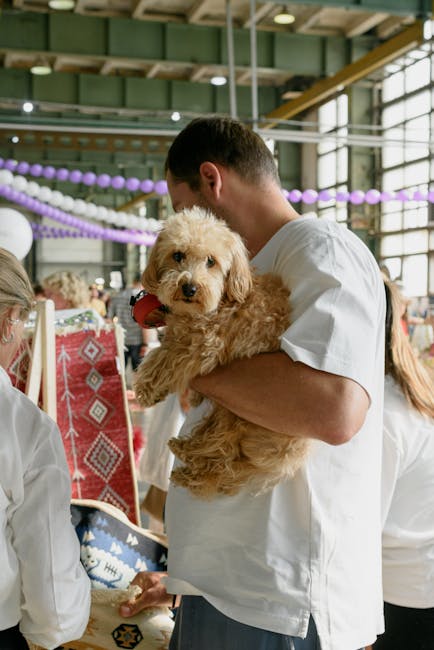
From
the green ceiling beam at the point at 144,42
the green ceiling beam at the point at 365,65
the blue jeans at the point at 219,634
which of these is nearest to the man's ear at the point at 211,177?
the blue jeans at the point at 219,634

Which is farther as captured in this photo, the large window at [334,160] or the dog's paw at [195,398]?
the large window at [334,160]

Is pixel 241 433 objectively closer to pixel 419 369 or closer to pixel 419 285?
pixel 419 369

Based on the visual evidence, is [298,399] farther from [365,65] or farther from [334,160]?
[334,160]

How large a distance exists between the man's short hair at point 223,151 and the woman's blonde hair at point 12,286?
449 millimetres

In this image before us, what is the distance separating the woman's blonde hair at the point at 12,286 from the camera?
6.11 feet

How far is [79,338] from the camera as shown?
389 cm

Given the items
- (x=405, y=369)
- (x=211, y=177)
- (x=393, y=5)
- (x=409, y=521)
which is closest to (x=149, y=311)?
(x=211, y=177)

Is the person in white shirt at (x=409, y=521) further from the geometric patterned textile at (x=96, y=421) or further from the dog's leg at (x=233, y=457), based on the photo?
the geometric patterned textile at (x=96, y=421)

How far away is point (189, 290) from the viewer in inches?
65.7

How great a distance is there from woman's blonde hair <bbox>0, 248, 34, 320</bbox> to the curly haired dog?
1.13 feet

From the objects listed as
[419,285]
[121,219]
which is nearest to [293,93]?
[419,285]

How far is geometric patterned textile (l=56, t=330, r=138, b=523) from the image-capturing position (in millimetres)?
3852

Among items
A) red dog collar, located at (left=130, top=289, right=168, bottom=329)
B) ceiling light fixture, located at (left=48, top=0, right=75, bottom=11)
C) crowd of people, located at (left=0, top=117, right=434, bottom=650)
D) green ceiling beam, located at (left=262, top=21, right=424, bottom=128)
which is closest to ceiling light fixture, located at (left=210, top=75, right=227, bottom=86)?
green ceiling beam, located at (left=262, top=21, right=424, bottom=128)

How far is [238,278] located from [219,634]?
747mm
